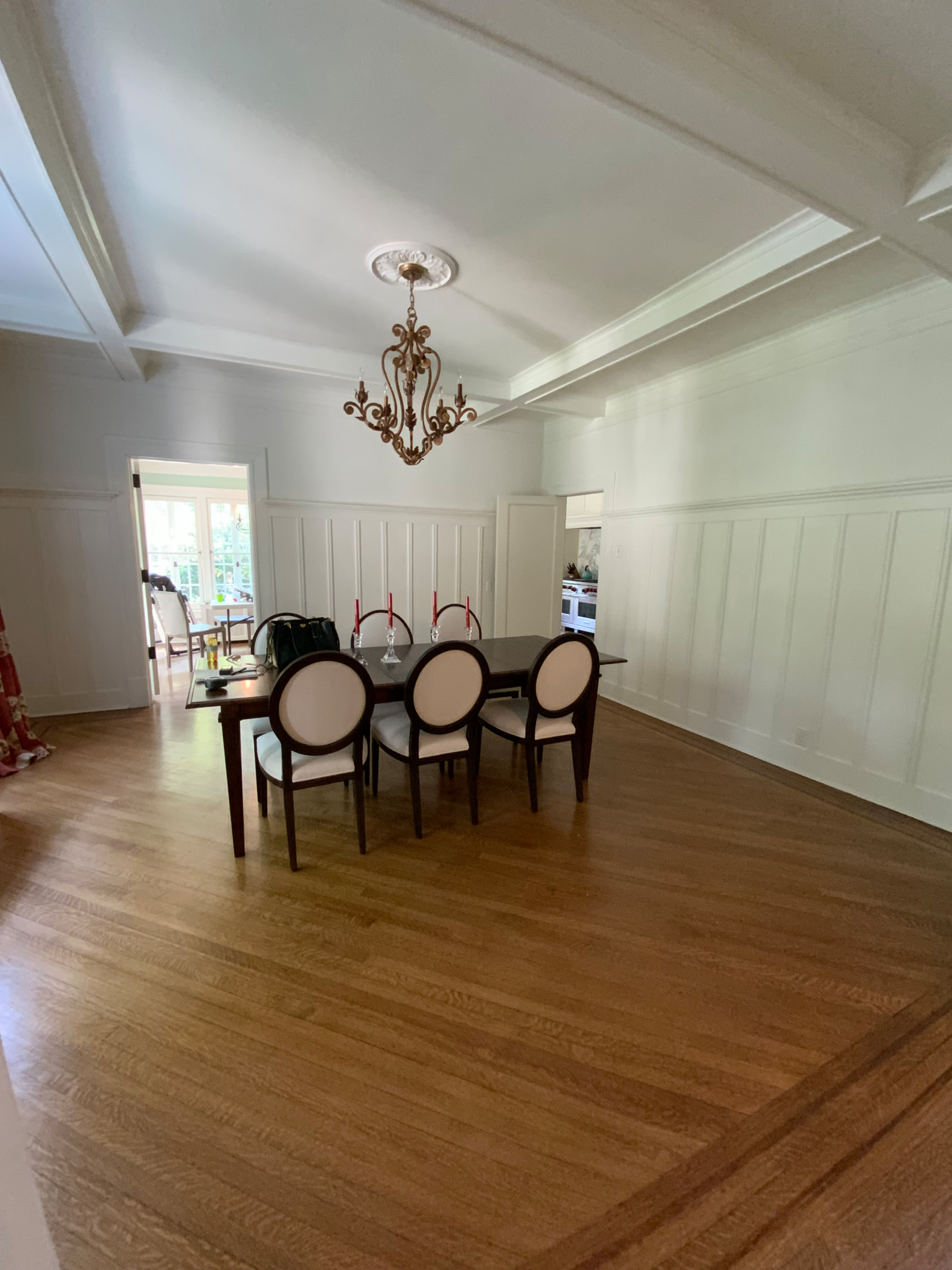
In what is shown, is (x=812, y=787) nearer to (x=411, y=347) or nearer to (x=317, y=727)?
(x=317, y=727)

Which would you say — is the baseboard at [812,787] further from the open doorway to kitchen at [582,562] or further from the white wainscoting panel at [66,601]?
the white wainscoting panel at [66,601]

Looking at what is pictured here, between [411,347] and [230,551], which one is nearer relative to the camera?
[411,347]

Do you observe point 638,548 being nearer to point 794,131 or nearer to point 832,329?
point 832,329

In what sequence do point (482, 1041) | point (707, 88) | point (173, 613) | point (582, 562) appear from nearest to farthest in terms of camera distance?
point (707, 88)
point (482, 1041)
point (173, 613)
point (582, 562)

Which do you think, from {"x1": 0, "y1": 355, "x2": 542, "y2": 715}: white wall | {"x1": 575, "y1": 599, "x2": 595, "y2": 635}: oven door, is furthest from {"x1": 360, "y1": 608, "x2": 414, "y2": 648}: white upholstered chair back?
{"x1": 575, "y1": 599, "x2": 595, "y2": 635}: oven door

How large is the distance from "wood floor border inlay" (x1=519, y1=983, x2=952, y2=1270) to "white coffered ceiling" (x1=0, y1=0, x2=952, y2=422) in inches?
106

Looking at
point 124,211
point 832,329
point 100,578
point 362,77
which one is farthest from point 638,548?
point 100,578

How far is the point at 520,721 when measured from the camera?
2910mm

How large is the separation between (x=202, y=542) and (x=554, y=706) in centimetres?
698

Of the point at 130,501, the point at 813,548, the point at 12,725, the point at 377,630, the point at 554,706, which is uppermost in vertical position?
the point at 130,501

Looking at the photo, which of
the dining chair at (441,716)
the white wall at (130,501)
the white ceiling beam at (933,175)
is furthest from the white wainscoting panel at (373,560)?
the white ceiling beam at (933,175)

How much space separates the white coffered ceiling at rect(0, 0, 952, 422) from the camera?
1.38 meters

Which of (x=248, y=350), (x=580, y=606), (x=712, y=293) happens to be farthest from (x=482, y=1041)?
(x=580, y=606)

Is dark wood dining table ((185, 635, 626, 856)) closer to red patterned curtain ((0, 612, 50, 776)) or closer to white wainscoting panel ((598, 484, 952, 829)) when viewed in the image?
white wainscoting panel ((598, 484, 952, 829))
